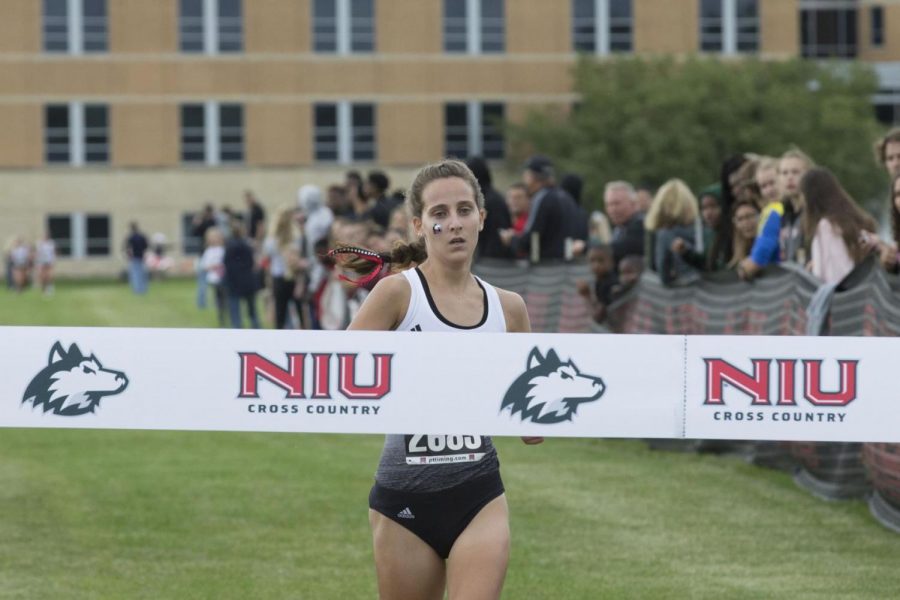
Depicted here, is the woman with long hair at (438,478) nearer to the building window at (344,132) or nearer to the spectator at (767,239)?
the spectator at (767,239)

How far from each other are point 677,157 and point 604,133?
312 cm

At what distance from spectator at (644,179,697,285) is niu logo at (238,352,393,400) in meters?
9.49

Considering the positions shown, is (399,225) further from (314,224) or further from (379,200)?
(314,224)

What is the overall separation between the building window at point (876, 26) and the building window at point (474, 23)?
1610 cm

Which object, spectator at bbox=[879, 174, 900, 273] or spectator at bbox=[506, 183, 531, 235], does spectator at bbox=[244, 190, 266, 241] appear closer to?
spectator at bbox=[506, 183, 531, 235]

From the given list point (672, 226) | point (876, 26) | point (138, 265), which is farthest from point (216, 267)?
point (876, 26)

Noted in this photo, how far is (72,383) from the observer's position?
5633 mm

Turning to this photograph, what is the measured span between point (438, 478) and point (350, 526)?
497cm

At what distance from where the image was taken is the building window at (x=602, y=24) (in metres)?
69.4

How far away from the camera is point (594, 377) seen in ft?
18.1

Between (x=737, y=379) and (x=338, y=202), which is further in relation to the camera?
(x=338, y=202)

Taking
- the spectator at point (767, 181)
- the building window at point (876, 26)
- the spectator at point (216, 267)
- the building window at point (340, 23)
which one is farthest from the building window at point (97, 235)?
the spectator at point (767, 181)

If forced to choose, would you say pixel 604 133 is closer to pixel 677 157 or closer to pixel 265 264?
pixel 677 157

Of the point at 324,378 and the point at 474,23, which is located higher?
the point at 474,23
